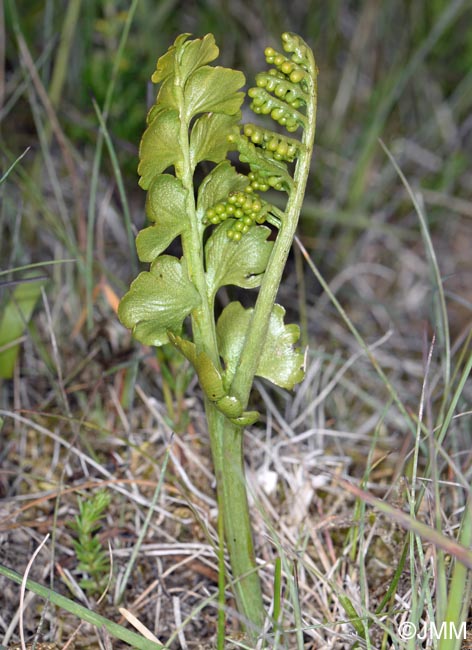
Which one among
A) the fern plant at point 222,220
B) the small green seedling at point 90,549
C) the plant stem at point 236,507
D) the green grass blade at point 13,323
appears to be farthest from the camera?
the green grass blade at point 13,323

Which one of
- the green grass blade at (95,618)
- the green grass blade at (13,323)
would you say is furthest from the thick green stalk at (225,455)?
the green grass blade at (13,323)

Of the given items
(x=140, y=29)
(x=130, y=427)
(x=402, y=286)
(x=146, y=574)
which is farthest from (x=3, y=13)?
(x=146, y=574)

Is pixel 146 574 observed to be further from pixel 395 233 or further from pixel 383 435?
pixel 395 233

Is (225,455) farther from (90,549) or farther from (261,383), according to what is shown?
(261,383)

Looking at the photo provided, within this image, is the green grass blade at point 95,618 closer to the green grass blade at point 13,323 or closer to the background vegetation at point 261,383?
the background vegetation at point 261,383

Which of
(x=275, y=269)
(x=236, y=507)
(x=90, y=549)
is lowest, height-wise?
(x=90, y=549)

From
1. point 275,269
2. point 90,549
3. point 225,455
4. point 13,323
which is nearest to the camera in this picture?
point 275,269

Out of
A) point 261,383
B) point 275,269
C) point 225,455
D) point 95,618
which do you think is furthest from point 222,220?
point 261,383

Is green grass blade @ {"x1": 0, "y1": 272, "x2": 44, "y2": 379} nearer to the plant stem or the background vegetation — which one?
the background vegetation
